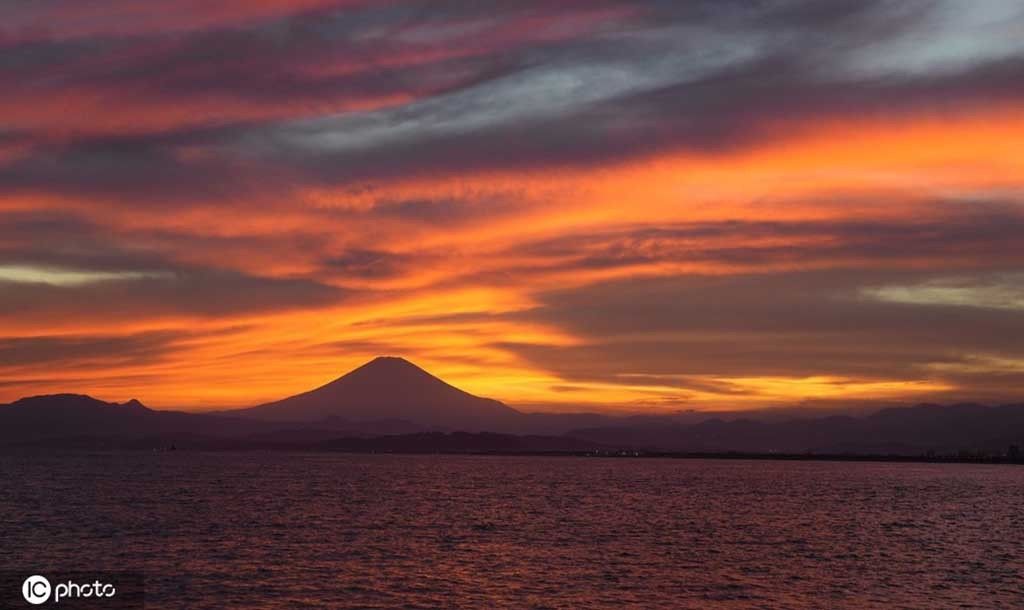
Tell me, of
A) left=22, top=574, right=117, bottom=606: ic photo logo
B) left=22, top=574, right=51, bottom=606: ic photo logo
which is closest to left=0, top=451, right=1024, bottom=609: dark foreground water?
left=22, top=574, right=117, bottom=606: ic photo logo

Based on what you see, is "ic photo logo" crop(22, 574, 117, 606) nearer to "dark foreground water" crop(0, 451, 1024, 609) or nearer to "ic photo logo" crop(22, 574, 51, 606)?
"ic photo logo" crop(22, 574, 51, 606)

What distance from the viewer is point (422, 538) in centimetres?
8194

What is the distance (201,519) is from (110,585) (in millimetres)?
40458

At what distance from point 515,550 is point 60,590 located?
105 ft

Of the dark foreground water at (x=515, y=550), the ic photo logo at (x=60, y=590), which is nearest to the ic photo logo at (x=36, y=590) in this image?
the ic photo logo at (x=60, y=590)

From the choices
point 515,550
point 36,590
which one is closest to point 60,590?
point 36,590

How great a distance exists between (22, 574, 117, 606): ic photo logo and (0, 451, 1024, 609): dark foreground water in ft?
8.48

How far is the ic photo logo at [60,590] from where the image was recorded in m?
49.7

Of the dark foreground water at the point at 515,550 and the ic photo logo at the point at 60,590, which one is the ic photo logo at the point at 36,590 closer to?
the ic photo logo at the point at 60,590

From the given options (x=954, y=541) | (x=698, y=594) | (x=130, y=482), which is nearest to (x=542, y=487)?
(x=130, y=482)

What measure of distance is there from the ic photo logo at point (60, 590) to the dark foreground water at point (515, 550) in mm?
2585

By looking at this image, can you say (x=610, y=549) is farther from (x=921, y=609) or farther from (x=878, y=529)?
(x=878, y=529)

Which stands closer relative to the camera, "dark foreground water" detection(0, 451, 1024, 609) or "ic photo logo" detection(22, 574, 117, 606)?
"ic photo logo" detection(22, 574, 117, 606)

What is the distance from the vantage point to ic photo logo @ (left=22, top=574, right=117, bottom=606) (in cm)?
4972
